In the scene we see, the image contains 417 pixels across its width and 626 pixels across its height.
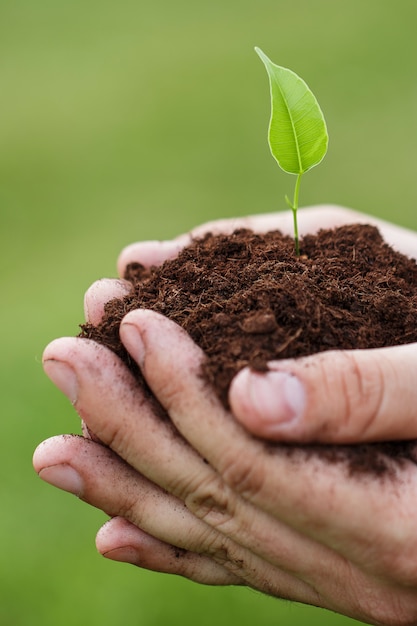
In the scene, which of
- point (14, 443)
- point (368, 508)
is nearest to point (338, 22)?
point (14, 443)

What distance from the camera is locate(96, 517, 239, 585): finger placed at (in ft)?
6.15

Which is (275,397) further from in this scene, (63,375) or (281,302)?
(63,375)

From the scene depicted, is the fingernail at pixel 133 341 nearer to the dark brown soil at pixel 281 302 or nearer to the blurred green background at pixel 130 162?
the dark brown soil at pixel 281 302

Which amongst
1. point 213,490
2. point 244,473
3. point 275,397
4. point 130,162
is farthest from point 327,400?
point 130,162

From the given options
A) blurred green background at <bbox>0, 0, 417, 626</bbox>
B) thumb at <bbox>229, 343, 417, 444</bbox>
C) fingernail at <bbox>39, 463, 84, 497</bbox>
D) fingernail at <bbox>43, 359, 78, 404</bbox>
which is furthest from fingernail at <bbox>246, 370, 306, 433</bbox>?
blurred green background at <bbox>0, 0, 417, 626</bbox>

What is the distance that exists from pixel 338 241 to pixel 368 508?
3.16 feet

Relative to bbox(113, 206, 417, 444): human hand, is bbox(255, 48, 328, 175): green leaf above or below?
above

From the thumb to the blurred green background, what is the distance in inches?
90.9

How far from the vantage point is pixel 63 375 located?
1.59 m

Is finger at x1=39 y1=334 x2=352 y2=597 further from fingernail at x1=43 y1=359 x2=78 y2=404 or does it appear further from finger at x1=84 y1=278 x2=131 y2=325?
finger at x1=84 y1=278 x2=131 y2=325

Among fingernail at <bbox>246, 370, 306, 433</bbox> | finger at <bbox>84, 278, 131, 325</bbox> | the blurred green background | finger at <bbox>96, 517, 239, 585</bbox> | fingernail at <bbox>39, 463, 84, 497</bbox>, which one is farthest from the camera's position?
the blurred green background

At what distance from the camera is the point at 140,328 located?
153cm

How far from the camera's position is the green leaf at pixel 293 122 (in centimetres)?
177

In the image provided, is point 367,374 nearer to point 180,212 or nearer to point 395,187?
point 180,212
